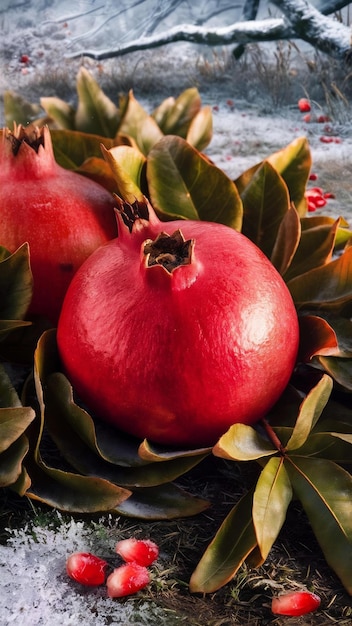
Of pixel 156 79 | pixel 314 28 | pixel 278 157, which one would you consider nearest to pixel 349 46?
pixel 314 28

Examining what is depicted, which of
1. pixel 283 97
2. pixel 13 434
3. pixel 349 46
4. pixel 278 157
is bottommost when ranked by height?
pixel 283 97

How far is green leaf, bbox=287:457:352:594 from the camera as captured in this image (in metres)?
0.77

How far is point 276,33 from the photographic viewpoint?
3021 mm

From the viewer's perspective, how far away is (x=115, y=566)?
0.81 metres

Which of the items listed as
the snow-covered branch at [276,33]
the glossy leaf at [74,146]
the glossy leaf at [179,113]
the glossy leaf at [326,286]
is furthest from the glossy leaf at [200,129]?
the snow-covered branch at [276,33]

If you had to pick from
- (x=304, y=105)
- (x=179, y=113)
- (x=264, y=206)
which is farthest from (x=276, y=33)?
(x=264, y=206)

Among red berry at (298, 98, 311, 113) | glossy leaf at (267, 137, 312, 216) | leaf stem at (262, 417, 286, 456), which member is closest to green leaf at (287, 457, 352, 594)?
leaf stem at (262, 417, 286, 456)

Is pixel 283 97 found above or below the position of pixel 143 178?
below

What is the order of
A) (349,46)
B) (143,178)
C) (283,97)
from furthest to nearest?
(283,97), (349,46), (143,178)

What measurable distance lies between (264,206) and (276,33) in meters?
2.23

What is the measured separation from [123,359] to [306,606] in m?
0.31

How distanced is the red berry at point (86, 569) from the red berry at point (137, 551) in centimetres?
2

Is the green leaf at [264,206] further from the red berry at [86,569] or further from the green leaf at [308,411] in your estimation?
the red berry at [86,569]

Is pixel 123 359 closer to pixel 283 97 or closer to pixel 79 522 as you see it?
pixel 79 522
